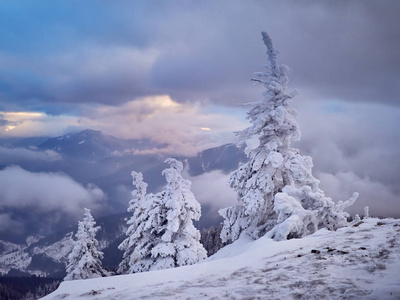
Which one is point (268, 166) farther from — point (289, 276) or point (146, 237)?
point (146, 237)

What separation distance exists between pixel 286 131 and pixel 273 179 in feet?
9.27

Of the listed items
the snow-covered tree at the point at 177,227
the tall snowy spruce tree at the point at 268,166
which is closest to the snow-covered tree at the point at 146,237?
the snow-covered tree at the point at 177,227

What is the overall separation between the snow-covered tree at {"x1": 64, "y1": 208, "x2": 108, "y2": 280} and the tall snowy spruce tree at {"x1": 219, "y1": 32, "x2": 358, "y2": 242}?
61.9 ft

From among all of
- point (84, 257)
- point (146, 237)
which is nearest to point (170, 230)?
point (146, 237)

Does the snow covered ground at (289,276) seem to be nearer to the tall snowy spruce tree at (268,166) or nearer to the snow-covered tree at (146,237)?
the tall snowy spruce tree at (268,166)

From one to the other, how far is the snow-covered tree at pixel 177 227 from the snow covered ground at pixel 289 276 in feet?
40.9

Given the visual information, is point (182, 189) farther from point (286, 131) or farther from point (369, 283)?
point (369, 283)

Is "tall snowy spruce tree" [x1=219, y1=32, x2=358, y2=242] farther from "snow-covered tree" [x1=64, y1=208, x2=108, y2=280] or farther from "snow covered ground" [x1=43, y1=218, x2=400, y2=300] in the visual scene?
"snow-covered tree" [x1=64, y1=208, x2=108, y2=280]

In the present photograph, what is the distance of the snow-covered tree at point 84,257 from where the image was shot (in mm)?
27891

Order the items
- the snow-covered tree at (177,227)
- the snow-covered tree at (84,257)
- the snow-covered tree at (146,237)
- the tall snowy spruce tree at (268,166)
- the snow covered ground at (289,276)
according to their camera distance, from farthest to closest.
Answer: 1. the snow-covered tree at (84,257)
2. the snow-covered tree at (146,237)
3. the snow-covered tree at (177,227)
4. the tall snowy spruce tree at (268,166)
5. the snow covered ground at (289,276)

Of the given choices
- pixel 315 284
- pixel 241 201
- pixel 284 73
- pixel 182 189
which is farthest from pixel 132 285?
pixel 182 189

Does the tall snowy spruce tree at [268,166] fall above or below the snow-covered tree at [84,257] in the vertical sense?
above

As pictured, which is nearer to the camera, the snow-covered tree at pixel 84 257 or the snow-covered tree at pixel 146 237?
the snow-covered tree at pixel 146 237

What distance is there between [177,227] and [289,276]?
14.8 metres
